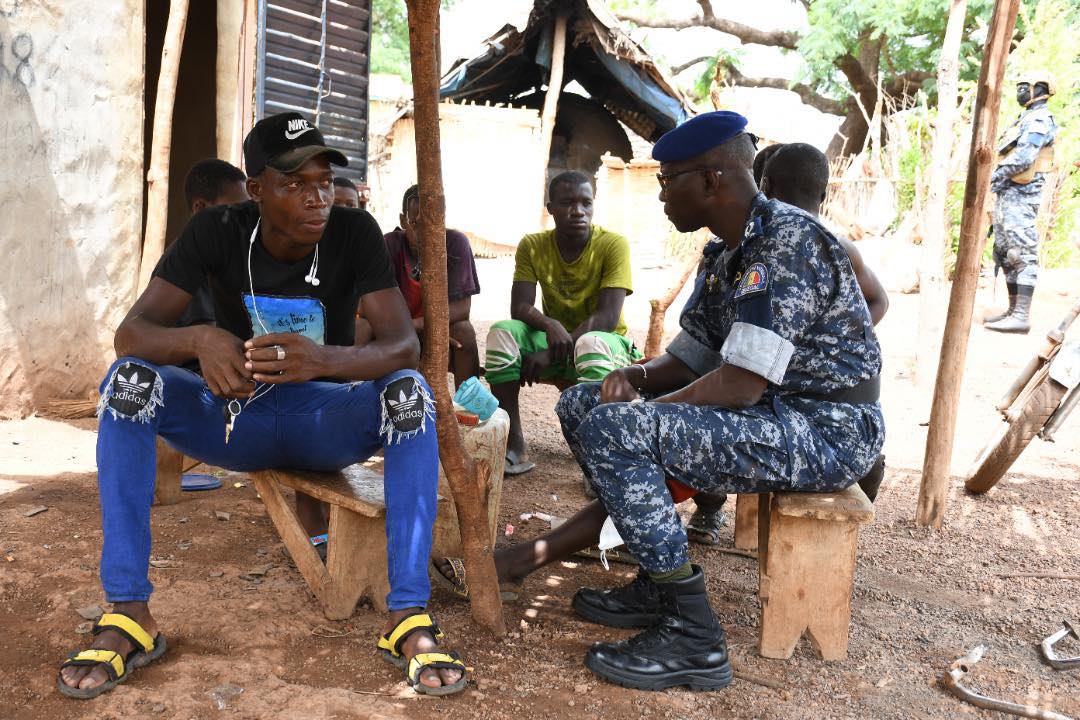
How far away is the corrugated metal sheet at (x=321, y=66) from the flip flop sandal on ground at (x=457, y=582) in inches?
187

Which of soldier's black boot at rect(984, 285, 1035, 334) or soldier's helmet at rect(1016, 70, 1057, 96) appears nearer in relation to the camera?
soldier's helmet at rect(1016, 70, 1057, 96)

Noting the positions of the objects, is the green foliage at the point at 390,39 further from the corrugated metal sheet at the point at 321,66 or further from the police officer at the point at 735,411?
the police officer at the point at 735,411

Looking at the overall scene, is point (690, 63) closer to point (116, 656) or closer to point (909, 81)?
point (909, 81)

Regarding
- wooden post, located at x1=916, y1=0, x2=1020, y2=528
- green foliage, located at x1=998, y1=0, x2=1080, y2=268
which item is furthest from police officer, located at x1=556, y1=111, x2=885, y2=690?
green foliage, located at x1=998, y1=0, x2=1080, y2=268

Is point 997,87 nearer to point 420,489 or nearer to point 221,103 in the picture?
point 420,489

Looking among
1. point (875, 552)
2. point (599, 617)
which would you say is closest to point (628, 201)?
point (875, 552)

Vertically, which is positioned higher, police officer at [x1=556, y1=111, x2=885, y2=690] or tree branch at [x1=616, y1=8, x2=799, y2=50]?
tree branch at [x1=616, y1=8, x2=799, y2=50]

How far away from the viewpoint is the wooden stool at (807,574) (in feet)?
8.38

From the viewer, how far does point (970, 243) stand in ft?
12.4

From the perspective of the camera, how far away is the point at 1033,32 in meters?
12.4

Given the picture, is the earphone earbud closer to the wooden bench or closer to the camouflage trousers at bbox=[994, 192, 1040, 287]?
the wooden bench

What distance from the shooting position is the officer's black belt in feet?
→ 8.60

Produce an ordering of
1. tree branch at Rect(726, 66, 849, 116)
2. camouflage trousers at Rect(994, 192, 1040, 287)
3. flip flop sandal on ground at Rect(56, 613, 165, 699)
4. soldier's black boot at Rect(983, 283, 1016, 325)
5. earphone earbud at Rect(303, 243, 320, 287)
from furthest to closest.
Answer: tree branch at Rect(726, 66, 849, 116) < soldier's black boot at Rect(983, 283, 1016, 325) < camouflage trousers at Rect(994, 192, 1040, 287) < earphone earbud at Rect(303, 243, 320, 287) < flip flop sandal on ground at Rect(56, 613, 165, 699)

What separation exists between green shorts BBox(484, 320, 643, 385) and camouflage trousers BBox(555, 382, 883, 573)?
1589 millimetres
